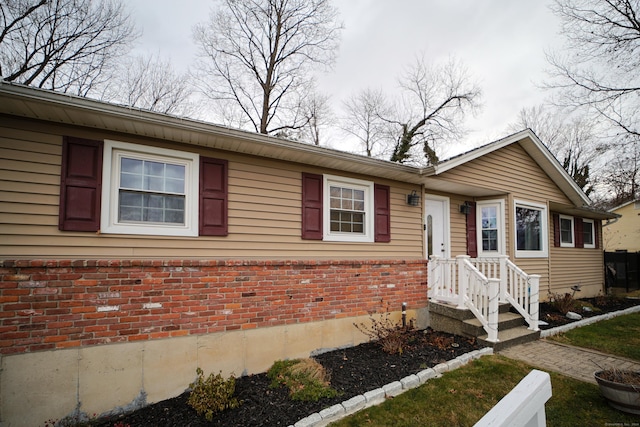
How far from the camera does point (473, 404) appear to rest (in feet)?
11.1

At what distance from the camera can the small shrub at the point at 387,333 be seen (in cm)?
479

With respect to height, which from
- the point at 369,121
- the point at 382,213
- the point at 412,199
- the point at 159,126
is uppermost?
the point at 369,121

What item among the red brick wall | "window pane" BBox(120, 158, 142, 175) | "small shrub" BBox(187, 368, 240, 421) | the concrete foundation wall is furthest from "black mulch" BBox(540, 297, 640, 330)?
"window pane" BBox(120, 158, 142, 175)

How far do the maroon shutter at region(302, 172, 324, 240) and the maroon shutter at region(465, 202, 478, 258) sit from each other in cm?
481

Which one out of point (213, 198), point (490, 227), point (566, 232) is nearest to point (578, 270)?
point (566, 232)

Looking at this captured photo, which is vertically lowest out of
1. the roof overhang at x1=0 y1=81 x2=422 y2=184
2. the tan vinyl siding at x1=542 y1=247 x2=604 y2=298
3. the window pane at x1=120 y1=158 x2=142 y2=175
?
the tan vinyl siding at x1=542 y1=247 x2=604 y2=298

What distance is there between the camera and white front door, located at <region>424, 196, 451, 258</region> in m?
7.46

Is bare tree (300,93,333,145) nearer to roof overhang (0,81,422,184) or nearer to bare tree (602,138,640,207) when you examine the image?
roof overhang (0,81,422,184)

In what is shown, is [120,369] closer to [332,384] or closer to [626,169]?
[332,384]

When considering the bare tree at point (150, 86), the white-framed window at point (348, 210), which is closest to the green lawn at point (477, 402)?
the white-framed window at point (348, 210)

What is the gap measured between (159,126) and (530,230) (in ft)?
31.6

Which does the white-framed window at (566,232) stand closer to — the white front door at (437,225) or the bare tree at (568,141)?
the white front door at (437,225)

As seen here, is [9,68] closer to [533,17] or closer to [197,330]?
[197,330]

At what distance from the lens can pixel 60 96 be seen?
11.1 feet
